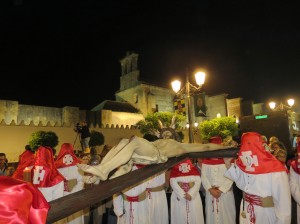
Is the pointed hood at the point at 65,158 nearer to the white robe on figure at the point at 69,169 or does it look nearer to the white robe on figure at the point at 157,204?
the white robe on figure at the point at 69,169

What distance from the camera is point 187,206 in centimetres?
560

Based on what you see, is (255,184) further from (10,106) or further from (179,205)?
(10,106)

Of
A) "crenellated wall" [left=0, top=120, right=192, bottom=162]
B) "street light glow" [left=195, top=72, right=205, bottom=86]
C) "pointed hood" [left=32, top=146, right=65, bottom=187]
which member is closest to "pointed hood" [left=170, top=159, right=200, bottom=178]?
"pointed hood" [left=32, top=146, right=65, bottom=187]

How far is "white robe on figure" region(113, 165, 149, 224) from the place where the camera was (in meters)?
5.17

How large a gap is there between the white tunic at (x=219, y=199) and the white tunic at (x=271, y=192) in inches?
60.2

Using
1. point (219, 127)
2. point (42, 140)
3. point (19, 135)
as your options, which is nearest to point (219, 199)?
point (42, 140)

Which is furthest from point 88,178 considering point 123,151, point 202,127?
point 202,127

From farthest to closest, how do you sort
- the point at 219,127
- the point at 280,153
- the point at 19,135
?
the point at 219,127 < the point at 19,135 < the point at 280,153

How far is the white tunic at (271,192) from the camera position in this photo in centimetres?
352

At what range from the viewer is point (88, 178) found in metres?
2.45

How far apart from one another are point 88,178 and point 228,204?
4.25 metres

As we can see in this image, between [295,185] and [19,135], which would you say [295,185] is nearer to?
[295,185]

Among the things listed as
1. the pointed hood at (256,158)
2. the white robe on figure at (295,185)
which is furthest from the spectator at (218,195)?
the pointed hood at (256,158)

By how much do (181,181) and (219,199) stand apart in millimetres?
928
